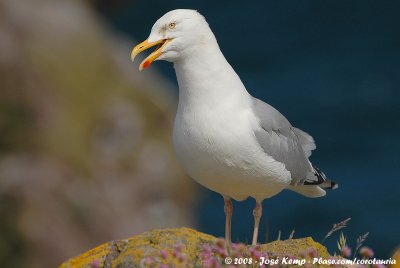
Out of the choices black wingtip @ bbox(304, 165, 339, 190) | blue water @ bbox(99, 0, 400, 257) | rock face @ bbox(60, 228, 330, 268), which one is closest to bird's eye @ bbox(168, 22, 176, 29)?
rock face @ bbox(60, 228, 330, 268)

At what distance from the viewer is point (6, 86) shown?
15555 mm

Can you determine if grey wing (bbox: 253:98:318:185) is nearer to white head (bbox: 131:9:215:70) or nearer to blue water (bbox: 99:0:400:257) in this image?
white head (bbox: 131:9:215:70)

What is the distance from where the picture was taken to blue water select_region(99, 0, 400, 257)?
66.7 ft

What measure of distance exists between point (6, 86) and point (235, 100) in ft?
26.8

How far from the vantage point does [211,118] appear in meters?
7.93

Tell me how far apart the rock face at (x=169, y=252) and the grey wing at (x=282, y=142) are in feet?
3.31

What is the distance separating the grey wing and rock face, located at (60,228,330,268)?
1.01 meters

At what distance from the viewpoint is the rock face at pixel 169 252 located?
6.64 metres

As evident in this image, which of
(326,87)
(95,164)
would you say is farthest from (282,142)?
(326,87)

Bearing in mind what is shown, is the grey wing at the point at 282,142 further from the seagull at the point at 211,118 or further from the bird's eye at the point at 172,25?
the bird's eye at the point at 172,25

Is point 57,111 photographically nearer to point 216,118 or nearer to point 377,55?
point 216,118

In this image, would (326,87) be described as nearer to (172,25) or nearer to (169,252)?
(172,25)

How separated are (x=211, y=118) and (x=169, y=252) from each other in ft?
4.65

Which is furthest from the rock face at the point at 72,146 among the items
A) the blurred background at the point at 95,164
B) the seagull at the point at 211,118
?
the seagull at the point at 211,118
